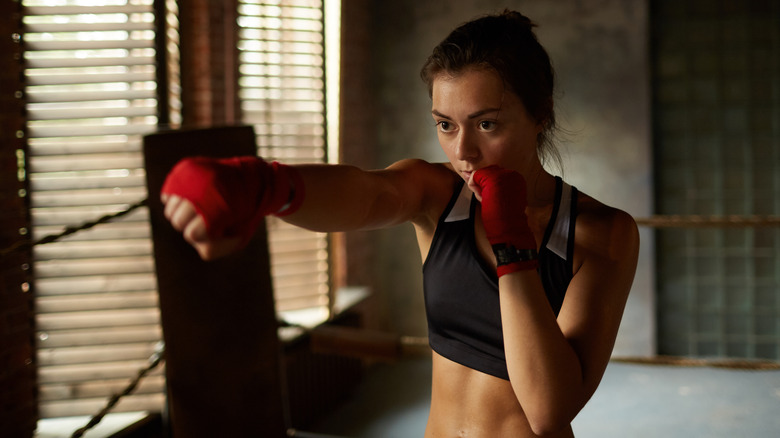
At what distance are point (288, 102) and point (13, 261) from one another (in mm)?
1809

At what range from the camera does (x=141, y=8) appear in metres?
2.45

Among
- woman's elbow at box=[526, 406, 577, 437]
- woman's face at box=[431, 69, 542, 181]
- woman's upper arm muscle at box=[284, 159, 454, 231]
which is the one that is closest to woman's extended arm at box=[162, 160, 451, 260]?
woman's upper arm muscle at box=[284, 159, 454, 231]

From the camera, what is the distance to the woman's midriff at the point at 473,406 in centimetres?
112

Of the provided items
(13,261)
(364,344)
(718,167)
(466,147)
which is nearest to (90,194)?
(13,261)

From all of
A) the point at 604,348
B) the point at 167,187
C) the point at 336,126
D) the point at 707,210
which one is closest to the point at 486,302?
the point at 604,348

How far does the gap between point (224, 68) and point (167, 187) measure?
111 inches

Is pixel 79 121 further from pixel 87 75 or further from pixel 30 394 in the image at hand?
pixel 30 394

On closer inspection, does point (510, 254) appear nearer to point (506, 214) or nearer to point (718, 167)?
point (506, 214)

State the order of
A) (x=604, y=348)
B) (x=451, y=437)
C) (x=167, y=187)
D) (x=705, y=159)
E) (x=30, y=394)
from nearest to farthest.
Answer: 1. (x=167, y=187)
2. (x=604, y=348)
3. (x=451, y=437)
4. (x=30, y=394)
5. (x=705, y=159)

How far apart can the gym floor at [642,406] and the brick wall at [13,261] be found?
1704mm

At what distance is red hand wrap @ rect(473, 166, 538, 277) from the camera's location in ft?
3.10

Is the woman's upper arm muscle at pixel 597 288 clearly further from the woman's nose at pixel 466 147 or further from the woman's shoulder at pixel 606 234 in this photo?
the woman's nose at pixel 466 147

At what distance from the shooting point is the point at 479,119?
1.00 meters

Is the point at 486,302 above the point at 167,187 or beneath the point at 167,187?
beneath
